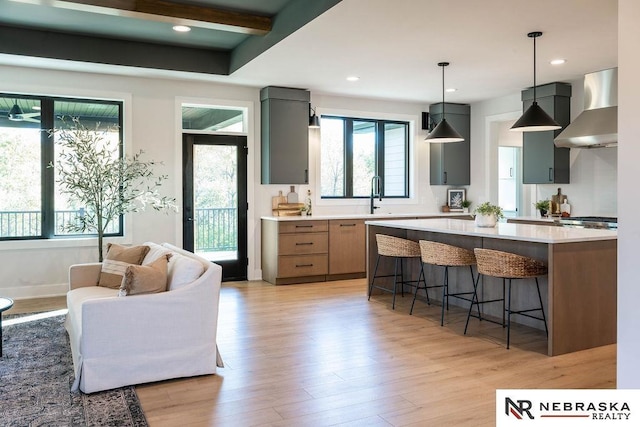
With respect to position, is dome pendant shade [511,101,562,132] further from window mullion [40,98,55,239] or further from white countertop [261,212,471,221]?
window mullion [40,98,55,239]

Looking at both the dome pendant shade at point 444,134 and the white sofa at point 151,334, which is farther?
the dome pendant shade at point 444,134

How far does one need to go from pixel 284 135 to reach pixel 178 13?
102 inches

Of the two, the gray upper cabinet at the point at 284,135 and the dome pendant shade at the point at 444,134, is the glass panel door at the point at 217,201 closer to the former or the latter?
the gray upper cabinet at the point at 284,135

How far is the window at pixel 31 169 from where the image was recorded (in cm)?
602

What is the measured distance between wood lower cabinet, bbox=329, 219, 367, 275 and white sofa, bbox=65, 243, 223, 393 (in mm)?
3590

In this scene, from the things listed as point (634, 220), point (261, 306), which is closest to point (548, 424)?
point (634, 220)

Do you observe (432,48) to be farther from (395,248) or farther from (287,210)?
(287,210)

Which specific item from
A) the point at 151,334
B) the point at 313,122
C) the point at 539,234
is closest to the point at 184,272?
the point at 151,334

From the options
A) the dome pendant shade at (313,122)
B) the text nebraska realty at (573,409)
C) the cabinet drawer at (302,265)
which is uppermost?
the dome pendant shade at (313,122)

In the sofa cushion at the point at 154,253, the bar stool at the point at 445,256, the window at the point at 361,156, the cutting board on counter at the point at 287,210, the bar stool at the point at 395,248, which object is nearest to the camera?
the sofa cushion at the point at 154,253

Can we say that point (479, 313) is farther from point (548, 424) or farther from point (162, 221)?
point (162, 221)

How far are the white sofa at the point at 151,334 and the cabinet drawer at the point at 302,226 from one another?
314 centimetres

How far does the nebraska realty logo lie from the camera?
2395 mm

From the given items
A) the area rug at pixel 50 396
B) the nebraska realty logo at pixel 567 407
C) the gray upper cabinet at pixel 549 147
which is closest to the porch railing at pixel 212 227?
the area rug at pixel 50 396
